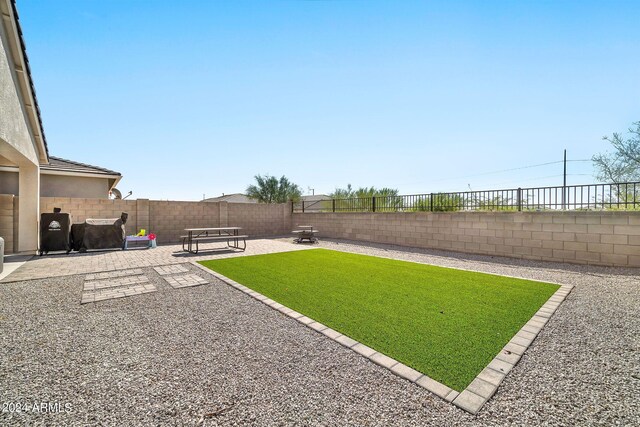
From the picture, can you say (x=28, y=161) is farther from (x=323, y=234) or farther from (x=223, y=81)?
(x=323, y=234)

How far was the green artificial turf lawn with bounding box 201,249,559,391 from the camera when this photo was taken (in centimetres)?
249

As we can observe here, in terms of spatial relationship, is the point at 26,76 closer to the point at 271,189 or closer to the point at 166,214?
the point at 166,214

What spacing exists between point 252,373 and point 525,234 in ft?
26.8

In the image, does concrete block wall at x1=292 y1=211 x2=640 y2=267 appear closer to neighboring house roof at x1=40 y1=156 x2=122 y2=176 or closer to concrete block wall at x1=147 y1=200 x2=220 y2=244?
concrete block wall at x1=147 y1=200 x2=220 y2=244

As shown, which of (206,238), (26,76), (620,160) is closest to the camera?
(26,76)

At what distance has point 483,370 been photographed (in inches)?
86.9

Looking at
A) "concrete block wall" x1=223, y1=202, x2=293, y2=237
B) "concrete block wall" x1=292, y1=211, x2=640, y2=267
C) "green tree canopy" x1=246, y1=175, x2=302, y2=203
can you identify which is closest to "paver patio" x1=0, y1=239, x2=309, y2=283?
"concrete block wall" x1=223, y1=202, x2=293, y2=237

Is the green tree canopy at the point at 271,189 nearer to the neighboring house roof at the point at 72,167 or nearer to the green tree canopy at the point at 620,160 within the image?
the neighboring house roof at the point at 72,167

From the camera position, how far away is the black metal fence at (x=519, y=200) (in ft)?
20.4

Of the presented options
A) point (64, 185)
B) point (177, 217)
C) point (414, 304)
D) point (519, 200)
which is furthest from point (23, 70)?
point (519, 200)

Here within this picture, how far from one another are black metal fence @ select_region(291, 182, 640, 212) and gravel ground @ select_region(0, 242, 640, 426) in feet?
12.6

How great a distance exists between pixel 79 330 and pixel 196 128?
1089 cm

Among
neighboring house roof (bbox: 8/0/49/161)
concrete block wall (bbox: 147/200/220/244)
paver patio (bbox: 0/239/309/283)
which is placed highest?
neighboring house roof (bbox: 8/0/49/161)

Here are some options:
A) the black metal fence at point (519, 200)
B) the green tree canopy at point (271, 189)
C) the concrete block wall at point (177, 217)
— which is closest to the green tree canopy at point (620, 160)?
the black metal fence at point (519, 200)
